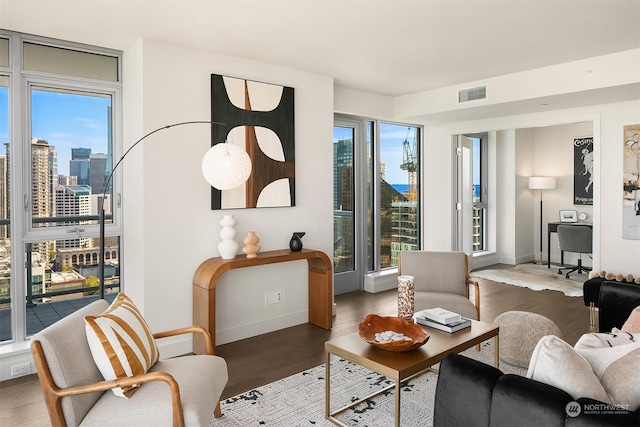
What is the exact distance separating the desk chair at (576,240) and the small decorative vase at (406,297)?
469 centimetres

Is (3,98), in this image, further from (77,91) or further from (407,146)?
(407,146)

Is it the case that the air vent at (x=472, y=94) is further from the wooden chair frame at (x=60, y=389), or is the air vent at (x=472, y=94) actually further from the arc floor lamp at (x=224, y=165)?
the wooden chair frame at (x=60, y=389)

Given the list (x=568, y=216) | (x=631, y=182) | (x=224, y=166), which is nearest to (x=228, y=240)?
(x=224, y=166)

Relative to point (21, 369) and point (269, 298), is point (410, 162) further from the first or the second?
point (21, 369)

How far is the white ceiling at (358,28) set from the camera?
2857mm

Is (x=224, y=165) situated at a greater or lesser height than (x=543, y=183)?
lesser

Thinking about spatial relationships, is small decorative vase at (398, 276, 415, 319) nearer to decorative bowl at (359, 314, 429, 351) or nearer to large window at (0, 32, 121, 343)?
decorative bowl at (359, 314, 429, 351)

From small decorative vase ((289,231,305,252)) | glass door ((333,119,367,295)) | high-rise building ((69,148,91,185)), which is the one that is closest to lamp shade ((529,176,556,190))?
glass door ((333,119,367,295))

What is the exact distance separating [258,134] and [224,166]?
0.74 m

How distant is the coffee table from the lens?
7.23 ft

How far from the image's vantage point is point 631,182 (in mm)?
4586

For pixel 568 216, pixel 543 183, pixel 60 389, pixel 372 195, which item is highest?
pixel 543 183

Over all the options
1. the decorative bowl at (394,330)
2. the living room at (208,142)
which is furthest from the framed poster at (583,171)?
the decorative bowl at (394,330)

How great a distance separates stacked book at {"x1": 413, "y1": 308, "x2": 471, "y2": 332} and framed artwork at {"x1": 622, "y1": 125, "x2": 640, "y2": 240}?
2.91 meters
